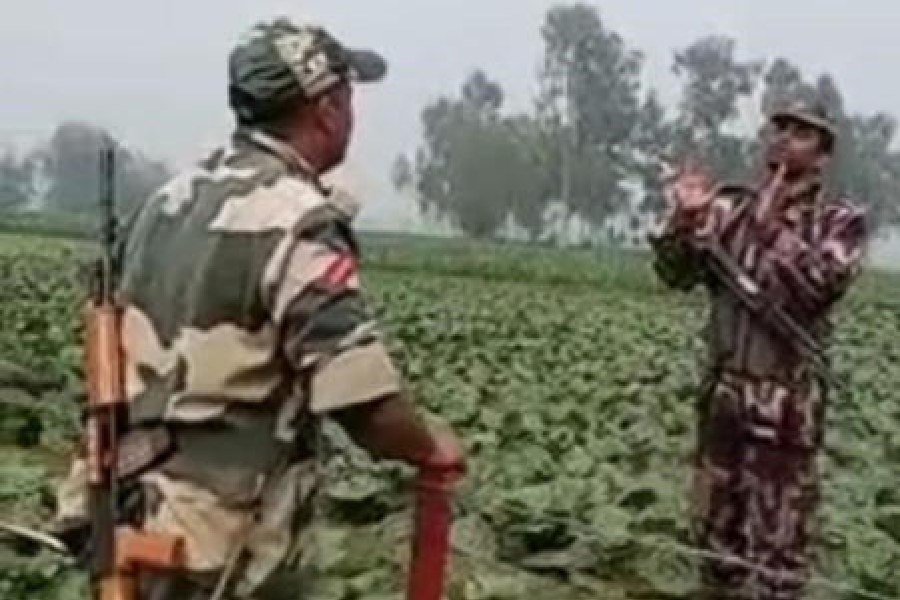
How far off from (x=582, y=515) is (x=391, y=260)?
132 feet

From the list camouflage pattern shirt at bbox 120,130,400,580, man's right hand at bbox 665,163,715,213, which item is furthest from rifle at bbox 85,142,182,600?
→ man's right hand at bbox 665,163,715,213

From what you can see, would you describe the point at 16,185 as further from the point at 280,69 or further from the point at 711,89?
the point at 280,69

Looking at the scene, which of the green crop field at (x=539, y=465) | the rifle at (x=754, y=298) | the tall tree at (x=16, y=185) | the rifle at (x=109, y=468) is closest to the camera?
the rifle at (x=109, y=468)

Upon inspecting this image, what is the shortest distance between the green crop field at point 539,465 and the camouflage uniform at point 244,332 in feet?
1.97

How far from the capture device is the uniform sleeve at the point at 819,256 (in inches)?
245

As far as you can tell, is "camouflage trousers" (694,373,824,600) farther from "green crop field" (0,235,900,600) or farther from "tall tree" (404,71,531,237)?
"tall tree" (404,71,531,237)

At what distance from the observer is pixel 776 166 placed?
6.33m

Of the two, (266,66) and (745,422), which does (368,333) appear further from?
(745,422)

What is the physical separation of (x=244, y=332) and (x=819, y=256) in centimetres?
283

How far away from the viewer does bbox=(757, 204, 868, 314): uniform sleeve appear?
6211 millimetres

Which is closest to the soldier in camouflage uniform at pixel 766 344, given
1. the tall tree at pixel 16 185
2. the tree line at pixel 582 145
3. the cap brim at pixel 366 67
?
the cap brim at pixel 366 67

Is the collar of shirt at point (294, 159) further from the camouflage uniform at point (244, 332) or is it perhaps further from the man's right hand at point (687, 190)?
the man's right hand at point (687, 190)

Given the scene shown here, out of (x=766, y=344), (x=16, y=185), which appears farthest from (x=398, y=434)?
(x=16, y=185)

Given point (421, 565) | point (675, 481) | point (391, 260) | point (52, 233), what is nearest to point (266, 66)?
point (421, 565)
